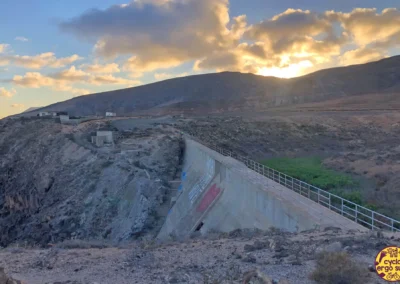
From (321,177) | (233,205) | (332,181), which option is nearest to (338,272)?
(233,205)

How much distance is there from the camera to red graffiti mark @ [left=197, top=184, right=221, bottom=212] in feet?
84.1

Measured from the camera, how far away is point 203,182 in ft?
95.9

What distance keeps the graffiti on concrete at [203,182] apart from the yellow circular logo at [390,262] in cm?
2093

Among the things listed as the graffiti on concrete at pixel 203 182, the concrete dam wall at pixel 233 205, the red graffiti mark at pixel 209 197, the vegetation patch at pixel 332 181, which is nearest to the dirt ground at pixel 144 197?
the vegetation patch at pixel 332 181

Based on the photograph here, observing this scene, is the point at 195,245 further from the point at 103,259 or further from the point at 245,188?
the point at 245,188

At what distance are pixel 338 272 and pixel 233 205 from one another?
14331 millimetres

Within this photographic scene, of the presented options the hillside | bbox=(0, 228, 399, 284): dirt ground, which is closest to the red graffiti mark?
bbox=(0, 228, 399, 284): dirt ground

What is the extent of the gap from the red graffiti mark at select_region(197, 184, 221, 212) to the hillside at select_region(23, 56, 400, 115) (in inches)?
3835

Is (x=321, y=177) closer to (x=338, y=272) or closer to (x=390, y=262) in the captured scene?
(x=338, y=272)

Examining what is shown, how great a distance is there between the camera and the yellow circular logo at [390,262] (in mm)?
6672

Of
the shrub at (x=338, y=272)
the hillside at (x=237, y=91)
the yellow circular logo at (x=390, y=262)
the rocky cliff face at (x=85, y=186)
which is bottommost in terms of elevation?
the rocky cliff face at (x=85, y=186)

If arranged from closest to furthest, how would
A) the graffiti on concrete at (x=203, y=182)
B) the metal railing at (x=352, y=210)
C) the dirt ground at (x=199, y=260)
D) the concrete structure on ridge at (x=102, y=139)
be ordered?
the dirt ground at (x=199, y=260), the metal railing at (x=352, y=210), the graffiti on concrete at (x=203, y=182), the concrete structure on ridge at (x=102, y=139)

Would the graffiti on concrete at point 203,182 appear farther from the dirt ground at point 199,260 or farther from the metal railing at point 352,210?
the dirt ground at point 199,260

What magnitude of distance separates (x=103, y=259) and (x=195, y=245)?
8.85ft
